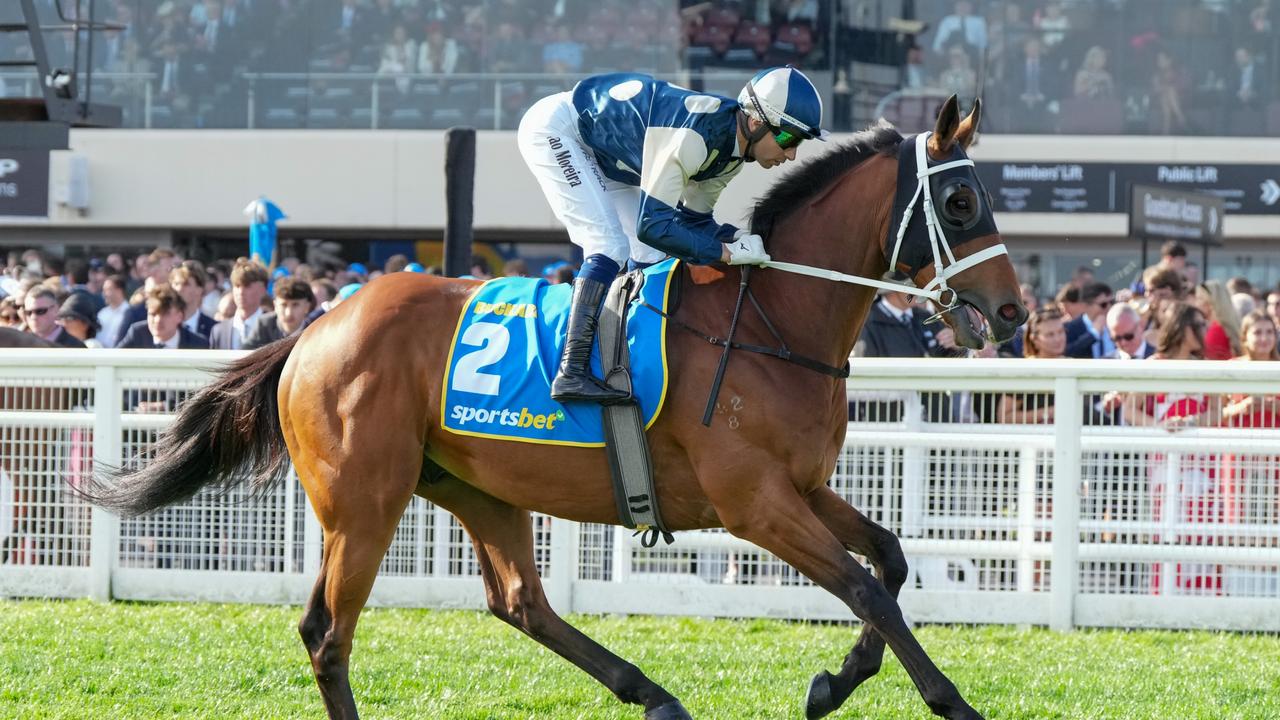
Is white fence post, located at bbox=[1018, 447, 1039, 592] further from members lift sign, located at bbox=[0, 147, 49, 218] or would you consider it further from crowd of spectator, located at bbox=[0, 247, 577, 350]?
members lift sign, located at bbox=[0, 147, 49, 218]

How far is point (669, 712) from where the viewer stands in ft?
13.3

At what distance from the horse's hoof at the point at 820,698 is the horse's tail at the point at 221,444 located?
5.95 feet

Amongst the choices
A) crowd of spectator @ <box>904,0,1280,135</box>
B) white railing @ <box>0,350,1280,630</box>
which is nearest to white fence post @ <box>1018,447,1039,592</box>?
white railing @ <box>0,350,1280,630</box>

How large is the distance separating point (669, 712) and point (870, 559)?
2.31 ft

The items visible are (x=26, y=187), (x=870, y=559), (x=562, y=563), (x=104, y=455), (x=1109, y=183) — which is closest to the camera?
(x=870, y=559)

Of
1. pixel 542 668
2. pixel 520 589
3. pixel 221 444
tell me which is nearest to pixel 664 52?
pixel 542 668

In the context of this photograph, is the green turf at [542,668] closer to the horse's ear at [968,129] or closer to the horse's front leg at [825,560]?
the horse's front leg at [825,560]

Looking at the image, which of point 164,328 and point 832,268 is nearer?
point 832,268

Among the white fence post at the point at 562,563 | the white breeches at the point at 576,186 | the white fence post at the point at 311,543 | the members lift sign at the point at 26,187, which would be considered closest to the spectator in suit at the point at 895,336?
the white fence post at the point at 562,563

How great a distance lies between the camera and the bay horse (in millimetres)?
3828

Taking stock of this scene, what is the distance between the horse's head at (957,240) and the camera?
150 inches

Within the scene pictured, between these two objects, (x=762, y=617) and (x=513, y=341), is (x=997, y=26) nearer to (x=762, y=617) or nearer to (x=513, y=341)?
(x=762, y=617)

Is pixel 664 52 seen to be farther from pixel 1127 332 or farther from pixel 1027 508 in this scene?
pixel 1027 508

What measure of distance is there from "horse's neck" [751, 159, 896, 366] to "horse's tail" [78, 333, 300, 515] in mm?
1571
